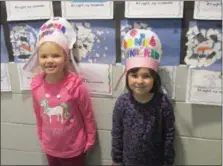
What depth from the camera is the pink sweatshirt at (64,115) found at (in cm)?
130

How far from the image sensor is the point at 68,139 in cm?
135

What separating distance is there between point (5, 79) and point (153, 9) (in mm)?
788

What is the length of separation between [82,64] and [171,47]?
402mm

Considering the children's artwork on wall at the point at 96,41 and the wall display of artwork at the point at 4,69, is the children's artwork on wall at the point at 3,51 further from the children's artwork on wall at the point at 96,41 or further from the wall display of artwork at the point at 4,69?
the children's artwork on wall at the point at 96,41

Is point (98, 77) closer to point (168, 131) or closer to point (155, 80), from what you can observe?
point (155, 80)

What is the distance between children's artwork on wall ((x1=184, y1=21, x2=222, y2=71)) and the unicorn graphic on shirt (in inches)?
22.0

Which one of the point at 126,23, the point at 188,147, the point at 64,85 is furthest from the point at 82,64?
the point at 188,147

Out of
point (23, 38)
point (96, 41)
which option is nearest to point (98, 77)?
point (96, 41)

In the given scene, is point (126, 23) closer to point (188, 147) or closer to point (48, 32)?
point (48, 32)

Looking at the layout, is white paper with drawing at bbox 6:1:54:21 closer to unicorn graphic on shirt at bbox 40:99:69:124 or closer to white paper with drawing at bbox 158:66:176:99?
unicorn graphic on shirt at bbox 40:99:69:124

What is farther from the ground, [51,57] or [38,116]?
[51,57]

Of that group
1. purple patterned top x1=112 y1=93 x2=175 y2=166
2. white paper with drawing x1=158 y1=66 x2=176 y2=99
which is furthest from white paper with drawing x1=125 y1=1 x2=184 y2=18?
purple patterned top x1=112 y1=93 x2=175 y2=166

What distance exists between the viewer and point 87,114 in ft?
4.48

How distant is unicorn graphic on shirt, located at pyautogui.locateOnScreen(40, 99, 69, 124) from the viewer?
1305 millimetres
